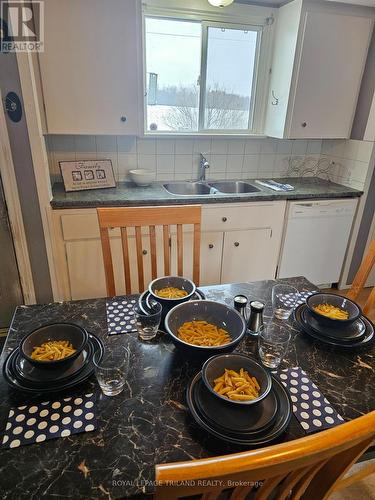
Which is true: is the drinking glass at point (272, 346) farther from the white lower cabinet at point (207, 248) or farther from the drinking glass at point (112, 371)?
the white lower cabinet at point (207, 248)

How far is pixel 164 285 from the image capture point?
52.0 inches

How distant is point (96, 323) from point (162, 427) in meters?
0.49

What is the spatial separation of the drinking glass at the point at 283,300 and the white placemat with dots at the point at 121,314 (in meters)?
0.55

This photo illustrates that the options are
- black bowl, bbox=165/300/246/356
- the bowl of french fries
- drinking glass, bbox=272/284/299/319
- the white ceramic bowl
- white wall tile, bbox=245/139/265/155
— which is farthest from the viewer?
white wall tile, bbox=245/139/265/155

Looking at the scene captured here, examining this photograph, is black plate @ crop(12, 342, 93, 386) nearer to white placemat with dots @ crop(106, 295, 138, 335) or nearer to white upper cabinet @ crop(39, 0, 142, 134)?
white placemat with dots @ crop(106, 295, 138, 335)

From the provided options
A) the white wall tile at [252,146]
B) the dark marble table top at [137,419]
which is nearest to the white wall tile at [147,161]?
the white wall tile at [252,146]

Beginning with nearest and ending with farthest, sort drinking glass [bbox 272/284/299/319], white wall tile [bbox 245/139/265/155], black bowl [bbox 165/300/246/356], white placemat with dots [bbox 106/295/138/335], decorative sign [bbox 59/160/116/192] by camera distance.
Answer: black bowl [bbox 165/300/246/356] < white placemat with dots [bbox 106/295/138/335] < drinking glass [bbox 272/284/299/319] < decorative sign [bbox 59/160/116/192] < white wall tile [bbox 245/139/265/155]

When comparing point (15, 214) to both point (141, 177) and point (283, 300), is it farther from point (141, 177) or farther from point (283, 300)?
point (283, 300)

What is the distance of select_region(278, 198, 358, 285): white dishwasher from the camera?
2.63 metres

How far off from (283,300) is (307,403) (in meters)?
0.51

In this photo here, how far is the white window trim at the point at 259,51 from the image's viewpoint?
245 centimetres

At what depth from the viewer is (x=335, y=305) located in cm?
127

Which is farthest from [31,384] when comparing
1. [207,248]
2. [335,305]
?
[207,248]

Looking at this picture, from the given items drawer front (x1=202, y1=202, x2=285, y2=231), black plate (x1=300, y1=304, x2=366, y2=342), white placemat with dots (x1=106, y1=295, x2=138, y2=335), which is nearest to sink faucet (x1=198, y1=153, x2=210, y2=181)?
drawer front (x1=202, y1=202, x2=285, y2=231)
